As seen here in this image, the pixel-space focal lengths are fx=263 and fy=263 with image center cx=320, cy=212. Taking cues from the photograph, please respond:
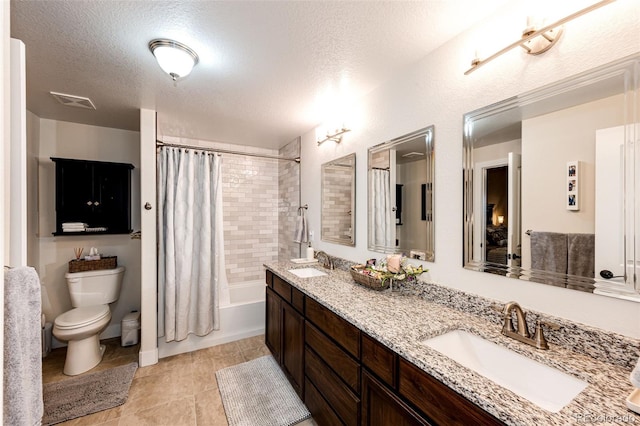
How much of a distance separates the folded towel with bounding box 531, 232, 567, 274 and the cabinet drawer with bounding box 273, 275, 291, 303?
4.91ft

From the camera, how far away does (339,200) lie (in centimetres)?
243

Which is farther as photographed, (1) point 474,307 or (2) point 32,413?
(1) point 474,307

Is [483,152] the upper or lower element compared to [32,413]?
upper

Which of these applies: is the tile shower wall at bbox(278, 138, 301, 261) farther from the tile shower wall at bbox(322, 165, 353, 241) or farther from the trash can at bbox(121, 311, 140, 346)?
the trash can at bbox(121, 311, 140, 346)

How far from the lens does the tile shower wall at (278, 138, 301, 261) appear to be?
3236mm

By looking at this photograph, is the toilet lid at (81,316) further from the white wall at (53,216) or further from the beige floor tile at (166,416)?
the beige floor tile at (166,416)

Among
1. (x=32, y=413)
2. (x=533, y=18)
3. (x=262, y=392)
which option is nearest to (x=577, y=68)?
(x=533, y=18)

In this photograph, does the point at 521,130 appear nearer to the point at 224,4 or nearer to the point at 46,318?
the point at 224,4

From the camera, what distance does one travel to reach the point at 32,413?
0.97 metres

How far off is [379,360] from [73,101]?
9.72ft

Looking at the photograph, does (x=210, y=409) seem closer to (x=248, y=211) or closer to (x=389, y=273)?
(x=389, y=273)

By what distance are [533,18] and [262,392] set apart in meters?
2.66

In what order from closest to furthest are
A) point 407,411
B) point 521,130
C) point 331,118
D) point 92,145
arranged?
point 407,411, point 521,130, point 331,118, point 92,145

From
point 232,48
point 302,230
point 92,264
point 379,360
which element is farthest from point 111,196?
point 379,360
